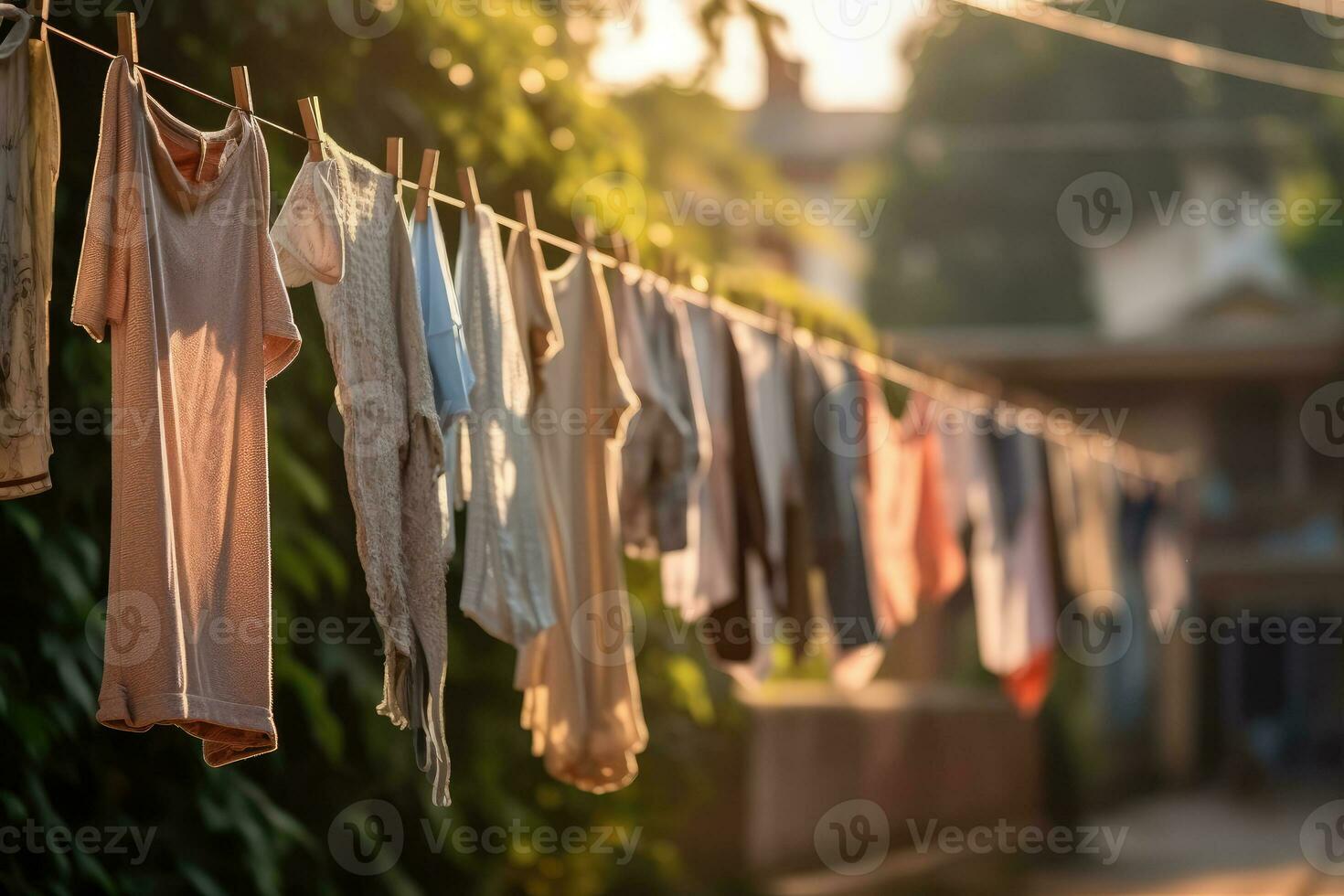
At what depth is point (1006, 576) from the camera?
6.95 metres

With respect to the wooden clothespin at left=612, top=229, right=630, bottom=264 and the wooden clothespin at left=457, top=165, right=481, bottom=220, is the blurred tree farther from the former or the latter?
the wooden clothespin at left=457, top=165, right=481, bottom=220

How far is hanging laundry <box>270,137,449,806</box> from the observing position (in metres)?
3.16

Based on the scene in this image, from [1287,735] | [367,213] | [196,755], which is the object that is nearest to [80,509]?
[196,755]

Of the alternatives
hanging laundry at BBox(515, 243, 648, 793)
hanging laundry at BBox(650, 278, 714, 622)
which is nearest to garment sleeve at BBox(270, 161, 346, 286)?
hanging laundry at BBox(515, 243, 648, 793)

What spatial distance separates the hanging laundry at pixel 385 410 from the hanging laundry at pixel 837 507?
6.61 ft

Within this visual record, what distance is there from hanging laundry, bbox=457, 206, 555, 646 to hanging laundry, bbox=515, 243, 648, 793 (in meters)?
0.19

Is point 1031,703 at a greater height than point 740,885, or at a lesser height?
greater

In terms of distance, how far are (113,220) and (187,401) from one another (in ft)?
1.05

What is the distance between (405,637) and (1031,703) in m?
4.57

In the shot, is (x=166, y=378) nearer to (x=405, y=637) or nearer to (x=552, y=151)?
(x=405, y=637)

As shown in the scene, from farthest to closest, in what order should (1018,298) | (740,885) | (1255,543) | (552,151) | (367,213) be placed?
(1018,298) < (1255,543) < (740,885) < (552,151) < (367,213)

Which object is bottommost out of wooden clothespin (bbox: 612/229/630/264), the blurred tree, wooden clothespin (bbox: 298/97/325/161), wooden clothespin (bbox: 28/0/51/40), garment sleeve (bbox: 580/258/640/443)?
garment sleeve (bbox: 580/258/640/443)

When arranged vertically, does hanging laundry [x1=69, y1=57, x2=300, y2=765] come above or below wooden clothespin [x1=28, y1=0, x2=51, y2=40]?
below

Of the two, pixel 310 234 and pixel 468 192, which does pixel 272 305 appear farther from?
pixel 468 192
